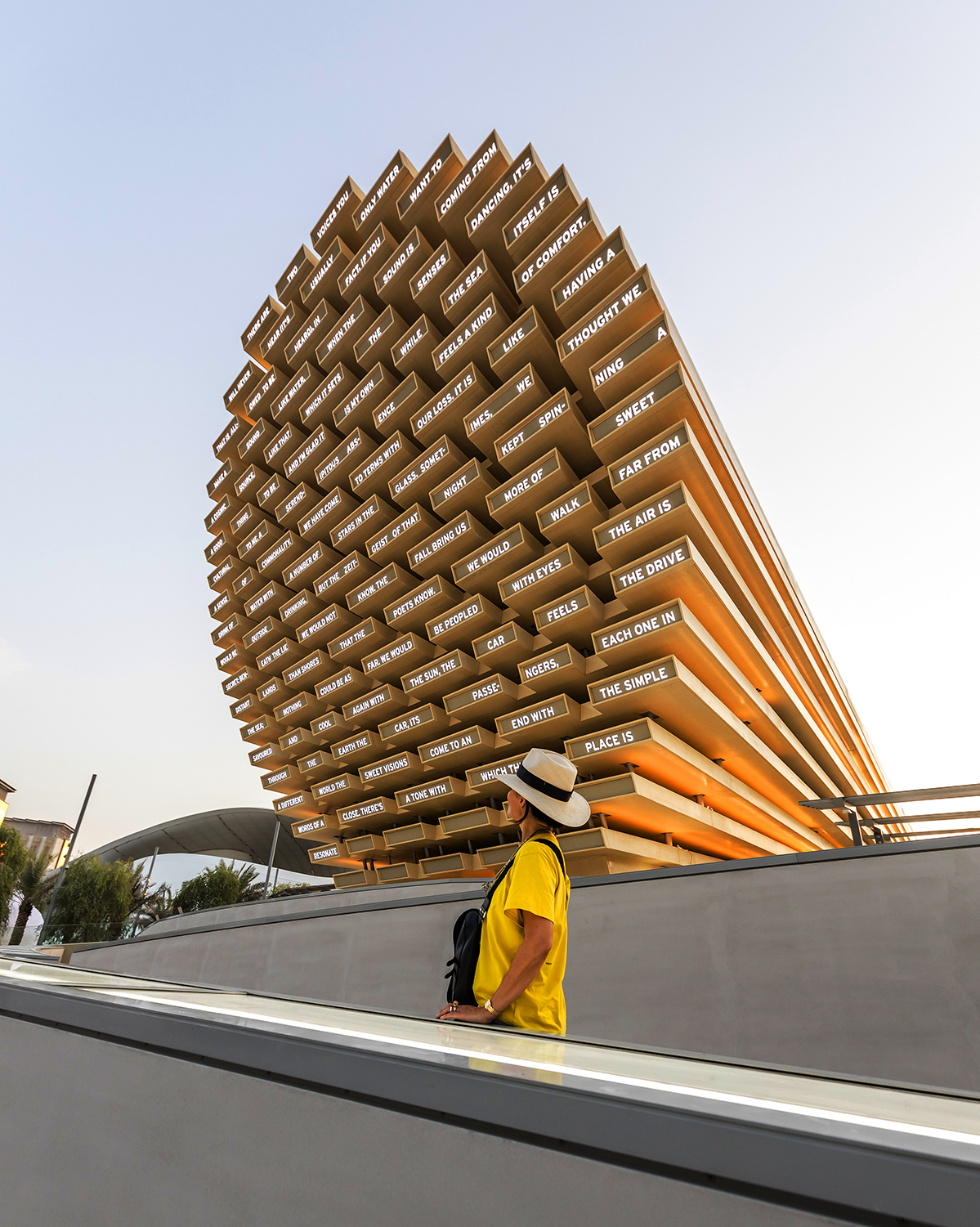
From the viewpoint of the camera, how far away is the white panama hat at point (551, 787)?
2.46m

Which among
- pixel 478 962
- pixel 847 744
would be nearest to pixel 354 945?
pixel 478 962

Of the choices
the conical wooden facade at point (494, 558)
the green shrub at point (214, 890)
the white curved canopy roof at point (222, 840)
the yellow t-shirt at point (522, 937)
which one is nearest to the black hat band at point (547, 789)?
the yellow t-shirt at point (522, 937)

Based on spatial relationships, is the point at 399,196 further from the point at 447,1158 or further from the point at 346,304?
the point at 447,1158

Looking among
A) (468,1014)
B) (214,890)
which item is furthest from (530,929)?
(214,890)

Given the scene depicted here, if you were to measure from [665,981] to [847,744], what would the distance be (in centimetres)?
1947

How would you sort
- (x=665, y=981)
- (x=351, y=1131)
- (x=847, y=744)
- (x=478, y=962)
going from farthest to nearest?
(x=847, y=744)
(x=665, y=981)
(x=478, y=962)
(x=351, y=1131)

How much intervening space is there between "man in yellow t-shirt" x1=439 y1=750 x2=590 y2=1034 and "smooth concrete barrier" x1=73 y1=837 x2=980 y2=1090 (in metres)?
0.68

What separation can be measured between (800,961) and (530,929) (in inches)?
97.6

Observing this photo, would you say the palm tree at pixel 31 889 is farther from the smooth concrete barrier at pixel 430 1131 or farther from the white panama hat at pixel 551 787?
the smooth concrete barrier at pixel 430 1131

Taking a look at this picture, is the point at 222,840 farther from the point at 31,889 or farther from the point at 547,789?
the point at 547,789

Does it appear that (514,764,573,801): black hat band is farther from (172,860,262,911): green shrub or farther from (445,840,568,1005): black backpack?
(172,860,262,911): green shrub

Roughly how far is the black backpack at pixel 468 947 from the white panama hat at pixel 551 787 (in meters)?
0.17

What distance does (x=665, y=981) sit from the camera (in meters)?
4.10

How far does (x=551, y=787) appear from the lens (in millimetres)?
2492
